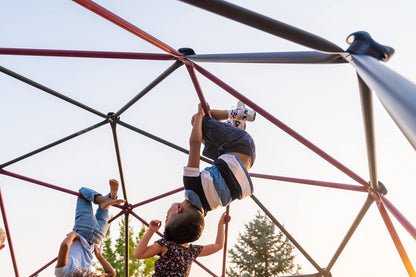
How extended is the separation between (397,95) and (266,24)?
93cm

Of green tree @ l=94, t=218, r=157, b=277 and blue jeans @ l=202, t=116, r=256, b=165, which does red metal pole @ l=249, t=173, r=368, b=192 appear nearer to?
blue jeans @ l=202, t=116, r=256, b=165

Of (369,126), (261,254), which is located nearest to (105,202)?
(369,126)

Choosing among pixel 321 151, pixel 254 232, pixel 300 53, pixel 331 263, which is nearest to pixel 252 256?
pixel 254 232

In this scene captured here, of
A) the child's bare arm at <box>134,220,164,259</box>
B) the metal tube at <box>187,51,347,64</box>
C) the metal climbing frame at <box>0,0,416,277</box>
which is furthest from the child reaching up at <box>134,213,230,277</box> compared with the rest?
the metal tube at <box>187,51,347,64</box>

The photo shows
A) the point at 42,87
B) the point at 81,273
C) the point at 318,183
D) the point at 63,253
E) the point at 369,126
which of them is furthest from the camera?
the point at 318,183

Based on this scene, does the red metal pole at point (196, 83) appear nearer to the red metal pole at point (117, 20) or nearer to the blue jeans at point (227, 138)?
the blue jeans at point (227, 138)

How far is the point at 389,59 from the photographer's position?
5.22 feet

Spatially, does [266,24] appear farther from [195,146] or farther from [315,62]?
[195,146]

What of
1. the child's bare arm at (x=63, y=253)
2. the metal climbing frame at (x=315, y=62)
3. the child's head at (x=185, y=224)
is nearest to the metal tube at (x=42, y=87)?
the metal climbing frame at (x=315, y=62)

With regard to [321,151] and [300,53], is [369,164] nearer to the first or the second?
[321,151]

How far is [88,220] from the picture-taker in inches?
205

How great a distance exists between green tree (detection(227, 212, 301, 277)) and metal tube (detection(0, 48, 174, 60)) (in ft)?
60.3

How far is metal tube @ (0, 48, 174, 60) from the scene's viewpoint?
3.53 m

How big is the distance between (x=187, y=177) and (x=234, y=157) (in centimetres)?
61
